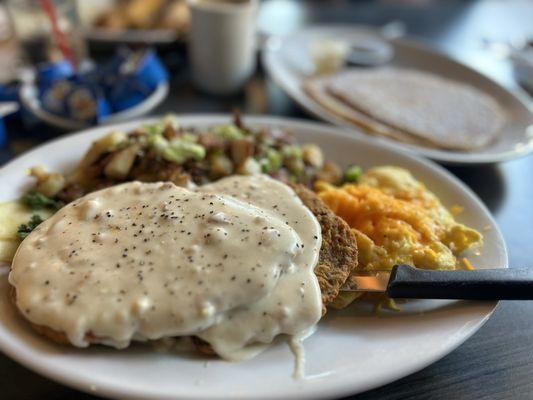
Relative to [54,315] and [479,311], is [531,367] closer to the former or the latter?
[479,311]

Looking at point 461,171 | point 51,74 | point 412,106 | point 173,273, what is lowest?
point 461,171

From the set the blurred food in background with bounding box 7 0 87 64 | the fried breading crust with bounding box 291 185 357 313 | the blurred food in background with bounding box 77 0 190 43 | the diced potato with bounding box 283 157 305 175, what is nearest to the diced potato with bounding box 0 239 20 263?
the fried breading crust with bounding box 291 185 357 313

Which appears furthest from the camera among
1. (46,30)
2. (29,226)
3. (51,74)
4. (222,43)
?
(46,30)

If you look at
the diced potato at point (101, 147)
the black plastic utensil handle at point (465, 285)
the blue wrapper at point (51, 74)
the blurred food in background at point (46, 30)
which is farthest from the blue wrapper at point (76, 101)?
the black plastic utensil handle at point (465, 285)

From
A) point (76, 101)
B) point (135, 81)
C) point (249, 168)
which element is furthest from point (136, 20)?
point (249, 168)

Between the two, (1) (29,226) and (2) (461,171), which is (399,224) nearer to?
(2) (461,171)
